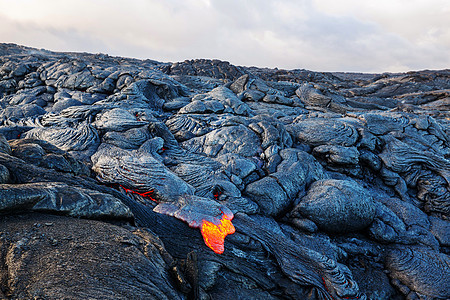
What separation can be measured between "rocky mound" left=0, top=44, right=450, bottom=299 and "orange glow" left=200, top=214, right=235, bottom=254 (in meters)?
0.02

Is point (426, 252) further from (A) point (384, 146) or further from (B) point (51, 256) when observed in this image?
(B) point (51, 256)

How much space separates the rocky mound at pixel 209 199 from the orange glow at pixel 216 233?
0.08 feet

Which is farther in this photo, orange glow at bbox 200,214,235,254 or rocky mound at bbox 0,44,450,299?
orange glow at bbox 200,214,235,254

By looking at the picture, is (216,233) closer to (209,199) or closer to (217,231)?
(217,231)

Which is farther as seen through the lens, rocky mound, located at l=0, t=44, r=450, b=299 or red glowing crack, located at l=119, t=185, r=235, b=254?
red glowing crack, located at l=119, t=185, r=235, b=254

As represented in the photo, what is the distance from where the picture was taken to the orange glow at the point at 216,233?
182 inches

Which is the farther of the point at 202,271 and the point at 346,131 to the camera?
the point at 346,131

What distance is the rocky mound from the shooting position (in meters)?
3.14

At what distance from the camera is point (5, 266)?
260 centimetres

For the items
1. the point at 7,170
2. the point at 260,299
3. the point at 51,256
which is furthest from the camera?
the point at 260,299

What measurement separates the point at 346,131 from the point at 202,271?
30.8 ft

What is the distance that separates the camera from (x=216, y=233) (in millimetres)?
4875

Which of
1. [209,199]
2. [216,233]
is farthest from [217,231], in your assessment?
[209,199]

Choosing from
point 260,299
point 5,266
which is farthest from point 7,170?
point 260,299
